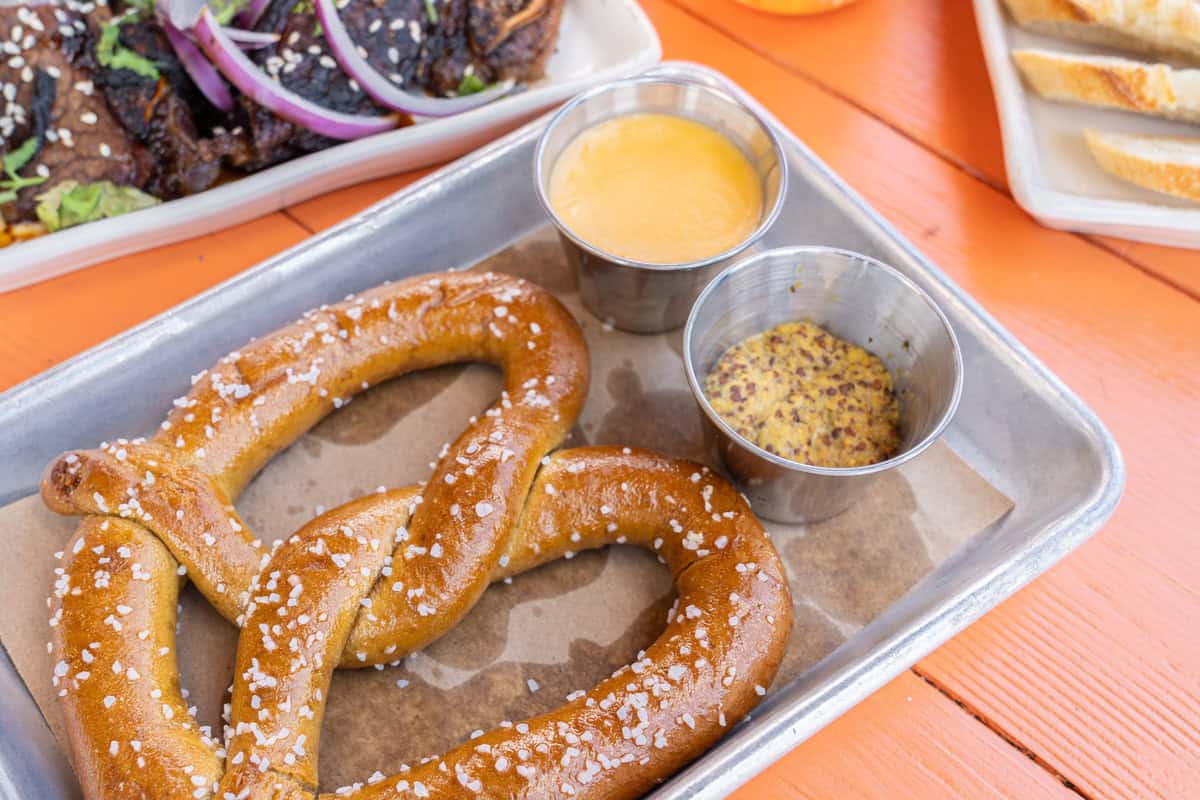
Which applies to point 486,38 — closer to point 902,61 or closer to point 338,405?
point 338,405

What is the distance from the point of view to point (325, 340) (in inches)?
81.4

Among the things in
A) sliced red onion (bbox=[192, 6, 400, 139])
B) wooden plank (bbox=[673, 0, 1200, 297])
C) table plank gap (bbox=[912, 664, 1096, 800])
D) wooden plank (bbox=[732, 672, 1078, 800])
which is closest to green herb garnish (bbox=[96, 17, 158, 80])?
sliced red onion (bbox=[192, 6, 400, 139])

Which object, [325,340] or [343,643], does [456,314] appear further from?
[343,643]

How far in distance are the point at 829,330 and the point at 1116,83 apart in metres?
1.07

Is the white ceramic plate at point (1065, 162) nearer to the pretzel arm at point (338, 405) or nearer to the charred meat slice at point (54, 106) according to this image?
the pretzel arm at point (338, 405)

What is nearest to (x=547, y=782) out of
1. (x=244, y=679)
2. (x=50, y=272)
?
(x=244, y=679)

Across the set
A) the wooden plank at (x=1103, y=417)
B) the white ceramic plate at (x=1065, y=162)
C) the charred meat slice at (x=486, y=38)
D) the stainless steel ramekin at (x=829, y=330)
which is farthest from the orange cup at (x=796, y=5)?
the stainless steel ramekin at (x=829, y=330)

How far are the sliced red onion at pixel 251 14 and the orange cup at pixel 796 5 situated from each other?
137cm

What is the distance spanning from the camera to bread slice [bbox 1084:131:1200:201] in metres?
2.38

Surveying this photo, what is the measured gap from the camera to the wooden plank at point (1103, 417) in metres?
1.92

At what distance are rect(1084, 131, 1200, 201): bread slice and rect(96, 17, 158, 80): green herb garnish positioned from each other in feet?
7.68

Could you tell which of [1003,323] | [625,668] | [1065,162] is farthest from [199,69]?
[1065,162]

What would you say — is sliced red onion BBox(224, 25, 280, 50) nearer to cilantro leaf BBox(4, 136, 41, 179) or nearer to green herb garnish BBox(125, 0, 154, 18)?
green herb garnish BBox(125, 0, 154, 18)

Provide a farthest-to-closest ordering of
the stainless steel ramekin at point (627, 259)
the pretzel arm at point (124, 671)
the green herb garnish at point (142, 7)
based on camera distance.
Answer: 1. the green herb garnish at point (142, 7)
2. the stainless steel ramekin at point (627, 259)
3. the pretzel arm at point (124, 671)
